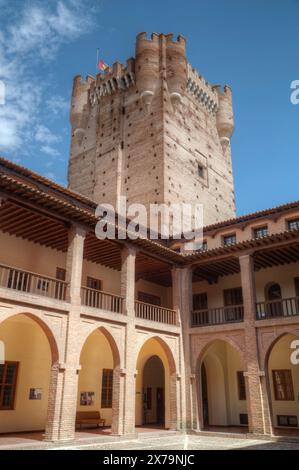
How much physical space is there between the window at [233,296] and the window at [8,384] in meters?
11.0

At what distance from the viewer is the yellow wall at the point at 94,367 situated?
61.6 feet

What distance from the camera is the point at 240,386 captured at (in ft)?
70.3

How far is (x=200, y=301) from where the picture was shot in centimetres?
2311

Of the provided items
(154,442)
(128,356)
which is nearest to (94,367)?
(128,356)

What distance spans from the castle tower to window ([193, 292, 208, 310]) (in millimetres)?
7296

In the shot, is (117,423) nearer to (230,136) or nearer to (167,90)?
(167,90)

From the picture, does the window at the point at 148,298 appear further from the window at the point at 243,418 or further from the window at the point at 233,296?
the window at the point at 243,418

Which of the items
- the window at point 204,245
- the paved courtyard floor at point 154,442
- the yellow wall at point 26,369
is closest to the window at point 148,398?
the paved courtyard floor at point 154,442

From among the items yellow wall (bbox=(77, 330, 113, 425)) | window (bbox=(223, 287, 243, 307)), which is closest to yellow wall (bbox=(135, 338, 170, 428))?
yellow wall (bbox=(77, 330, 113, 425))

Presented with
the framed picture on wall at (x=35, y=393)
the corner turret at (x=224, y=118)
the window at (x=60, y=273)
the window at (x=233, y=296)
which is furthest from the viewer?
the corner turret at (x=224, y=118)

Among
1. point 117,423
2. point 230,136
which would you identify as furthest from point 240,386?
point 230,136

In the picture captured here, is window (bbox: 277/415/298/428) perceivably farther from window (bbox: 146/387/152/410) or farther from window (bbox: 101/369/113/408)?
window (bbox: 101/369/113/408)

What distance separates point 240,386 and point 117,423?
830 centimetres

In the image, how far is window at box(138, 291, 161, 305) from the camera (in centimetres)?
2266
